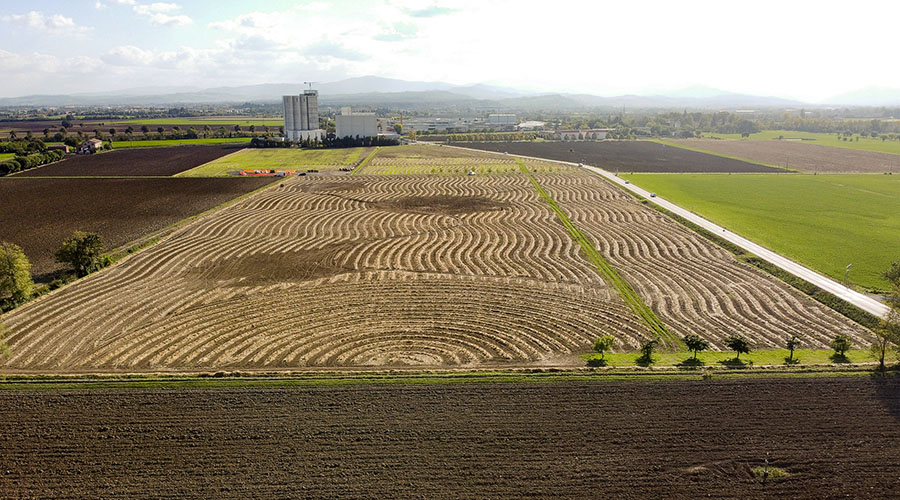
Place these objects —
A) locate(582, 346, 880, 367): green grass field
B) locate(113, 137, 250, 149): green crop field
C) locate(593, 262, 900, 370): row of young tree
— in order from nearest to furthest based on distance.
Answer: locate(593, 262, 900, 370): row of young tree, locate(582, 346, 880, 367): green grass field, locate(113, 137, 250, 149): green crop field

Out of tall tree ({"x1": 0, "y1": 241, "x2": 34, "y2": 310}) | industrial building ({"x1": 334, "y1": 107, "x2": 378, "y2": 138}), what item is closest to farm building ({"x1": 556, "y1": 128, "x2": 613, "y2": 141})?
industrial building ({"x1": 334, "y1": 107, "x2": 378, "y2": 138})

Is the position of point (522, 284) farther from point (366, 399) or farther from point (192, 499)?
point (192, 499)

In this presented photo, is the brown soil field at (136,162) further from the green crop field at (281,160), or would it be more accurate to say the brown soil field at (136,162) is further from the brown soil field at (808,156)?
the brown soil field at (808,156)

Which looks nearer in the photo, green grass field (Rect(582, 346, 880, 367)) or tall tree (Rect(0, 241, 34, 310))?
green grass field (Rect(582, 346, 880, 367))

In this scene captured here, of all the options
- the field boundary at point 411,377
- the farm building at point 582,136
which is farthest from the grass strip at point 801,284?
the farm building at point 582,136

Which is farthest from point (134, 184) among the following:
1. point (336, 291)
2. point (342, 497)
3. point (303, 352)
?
point (342, 497)

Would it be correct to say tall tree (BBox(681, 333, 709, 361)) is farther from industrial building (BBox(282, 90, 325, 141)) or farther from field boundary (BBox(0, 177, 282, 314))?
industrial building (BBox(282, 90, 325, 141))

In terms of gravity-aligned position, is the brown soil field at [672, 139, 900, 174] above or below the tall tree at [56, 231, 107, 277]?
above

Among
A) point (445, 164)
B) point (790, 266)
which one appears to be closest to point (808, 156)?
point (445, 164)
